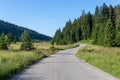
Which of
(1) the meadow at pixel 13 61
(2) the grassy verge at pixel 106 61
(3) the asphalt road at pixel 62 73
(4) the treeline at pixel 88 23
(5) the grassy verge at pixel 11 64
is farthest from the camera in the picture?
(4) the treeline at pixel 88 23

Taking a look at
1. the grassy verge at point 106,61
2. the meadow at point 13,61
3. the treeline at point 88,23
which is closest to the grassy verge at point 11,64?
the meadow at point 13,61

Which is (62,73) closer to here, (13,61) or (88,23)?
(13,61)

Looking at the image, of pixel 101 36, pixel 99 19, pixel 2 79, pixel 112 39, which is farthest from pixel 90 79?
pixel 99 19

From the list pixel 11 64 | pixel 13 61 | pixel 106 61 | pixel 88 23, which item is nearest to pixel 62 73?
pixel 11 64

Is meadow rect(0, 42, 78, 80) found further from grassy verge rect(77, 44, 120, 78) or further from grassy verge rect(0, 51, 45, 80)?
grassy verge rect(77, 44, 120, 78)

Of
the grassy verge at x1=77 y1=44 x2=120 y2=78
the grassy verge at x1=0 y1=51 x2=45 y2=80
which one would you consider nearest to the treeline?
the grassy verge at x1=77 y1=44 x2=120 y2=78

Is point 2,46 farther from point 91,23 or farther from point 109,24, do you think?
point 91,23

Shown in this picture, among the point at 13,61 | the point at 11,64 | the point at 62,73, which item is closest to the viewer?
the point at 62,73

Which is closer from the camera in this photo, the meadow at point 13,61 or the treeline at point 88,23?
the meadow at point 13,61

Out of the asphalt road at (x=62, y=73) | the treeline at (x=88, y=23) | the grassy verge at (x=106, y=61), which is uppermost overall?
the treeline at (x=88, y=23)

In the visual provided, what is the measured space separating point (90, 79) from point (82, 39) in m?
141

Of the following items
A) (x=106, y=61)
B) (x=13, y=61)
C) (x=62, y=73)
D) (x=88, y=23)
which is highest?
(x=88, y=23)

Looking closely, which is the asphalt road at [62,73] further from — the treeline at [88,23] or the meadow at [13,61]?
the treeline at [88,23]

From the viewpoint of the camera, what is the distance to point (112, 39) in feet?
292
